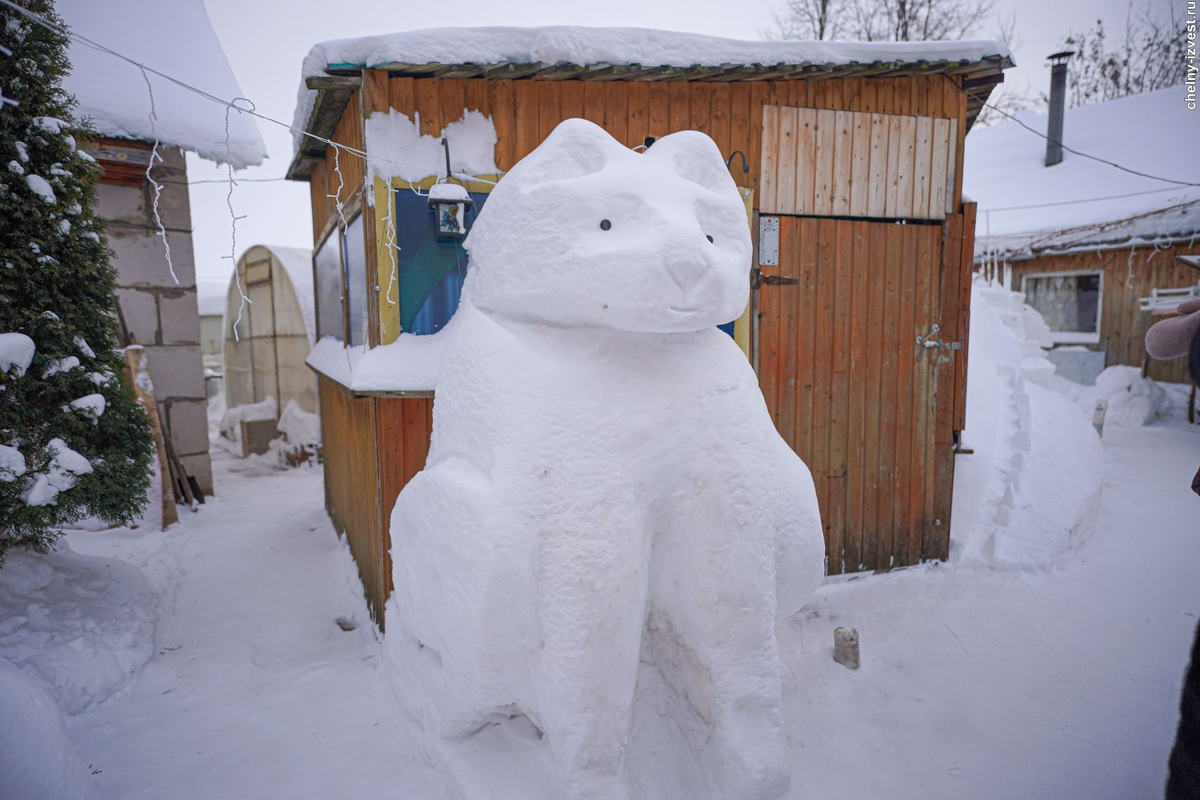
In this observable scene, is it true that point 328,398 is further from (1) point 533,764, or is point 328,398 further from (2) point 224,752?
(1) point 533,764

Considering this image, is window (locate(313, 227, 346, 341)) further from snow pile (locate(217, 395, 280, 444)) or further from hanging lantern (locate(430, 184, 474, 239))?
snow pile (locate(217, 395, 280, 444))

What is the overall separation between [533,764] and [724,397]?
160 cm

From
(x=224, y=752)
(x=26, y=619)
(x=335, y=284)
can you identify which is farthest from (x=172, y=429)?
(x=224, y=752)

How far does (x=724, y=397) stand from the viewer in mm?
2381

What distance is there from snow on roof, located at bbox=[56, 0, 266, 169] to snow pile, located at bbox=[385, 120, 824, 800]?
225 inches

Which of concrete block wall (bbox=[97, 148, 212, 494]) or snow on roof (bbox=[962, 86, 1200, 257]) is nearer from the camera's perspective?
concrete block wall (bbox=[97, 148, 212, 494])

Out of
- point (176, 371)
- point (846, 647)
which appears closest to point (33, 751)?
point (846, 647)

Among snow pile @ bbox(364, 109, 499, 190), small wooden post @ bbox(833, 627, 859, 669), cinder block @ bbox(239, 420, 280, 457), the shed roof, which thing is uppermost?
the shed roof

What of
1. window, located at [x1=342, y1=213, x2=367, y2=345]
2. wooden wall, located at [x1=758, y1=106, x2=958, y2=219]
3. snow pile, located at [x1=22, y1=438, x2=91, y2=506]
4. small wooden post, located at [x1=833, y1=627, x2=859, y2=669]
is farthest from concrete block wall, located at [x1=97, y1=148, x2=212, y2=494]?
small wooden post, located at [x1=833, y1=627, x2=859, y2=669]

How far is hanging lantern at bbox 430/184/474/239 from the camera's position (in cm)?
335

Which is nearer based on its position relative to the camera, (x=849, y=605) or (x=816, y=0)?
(x=849, y=605)

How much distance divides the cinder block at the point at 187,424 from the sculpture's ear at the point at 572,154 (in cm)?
649

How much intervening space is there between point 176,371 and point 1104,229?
49.8ft

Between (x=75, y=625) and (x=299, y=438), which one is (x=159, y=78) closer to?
(x=299, y=438)
